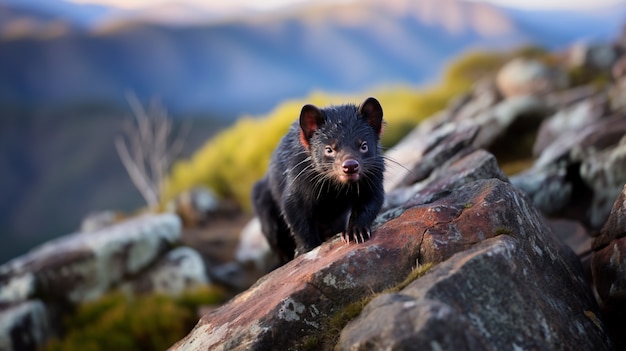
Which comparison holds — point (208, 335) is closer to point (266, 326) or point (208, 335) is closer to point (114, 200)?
point (266, 326)

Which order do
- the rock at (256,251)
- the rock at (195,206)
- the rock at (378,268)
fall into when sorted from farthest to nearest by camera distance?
the rock at (195,206) < the rock at (256,251) < the rock at (378,268)

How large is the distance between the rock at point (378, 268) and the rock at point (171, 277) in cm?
619

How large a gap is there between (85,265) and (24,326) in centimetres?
150

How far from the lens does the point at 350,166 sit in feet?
14.8

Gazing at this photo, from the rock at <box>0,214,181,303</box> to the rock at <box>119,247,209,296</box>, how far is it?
0.61 feet

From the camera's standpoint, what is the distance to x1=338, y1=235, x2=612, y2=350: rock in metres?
3.05

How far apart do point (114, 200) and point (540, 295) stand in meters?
23.1

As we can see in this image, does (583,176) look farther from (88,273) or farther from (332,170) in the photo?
(88,273)

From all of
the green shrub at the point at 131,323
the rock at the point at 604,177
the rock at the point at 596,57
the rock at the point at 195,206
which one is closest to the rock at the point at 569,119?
the rock at the point at 604,177

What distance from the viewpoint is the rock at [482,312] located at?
3.05 metres

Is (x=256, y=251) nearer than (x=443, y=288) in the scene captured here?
No

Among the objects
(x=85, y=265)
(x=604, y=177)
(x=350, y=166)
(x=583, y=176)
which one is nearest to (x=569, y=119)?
(x=583, y=176)

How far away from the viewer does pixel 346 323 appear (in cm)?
378

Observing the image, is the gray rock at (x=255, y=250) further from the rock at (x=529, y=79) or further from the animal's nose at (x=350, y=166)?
the rock at (x=529, y=79)
